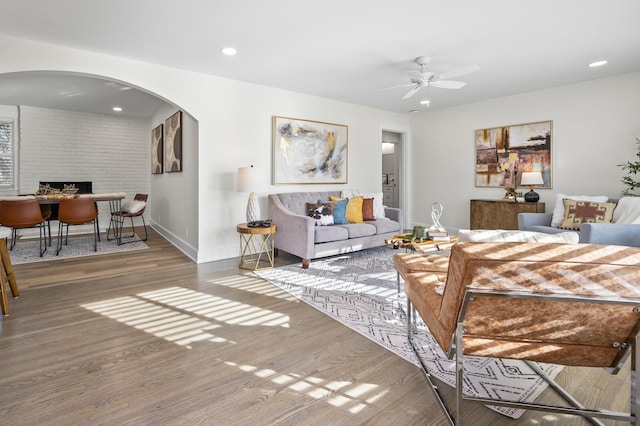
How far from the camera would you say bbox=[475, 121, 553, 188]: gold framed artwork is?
512cm

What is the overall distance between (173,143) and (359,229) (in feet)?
11.4

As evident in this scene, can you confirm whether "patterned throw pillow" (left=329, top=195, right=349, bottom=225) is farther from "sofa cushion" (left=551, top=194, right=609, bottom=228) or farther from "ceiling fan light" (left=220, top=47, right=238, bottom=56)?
"sofa cushion" (left=551, top=194, right=609, bottom=228)

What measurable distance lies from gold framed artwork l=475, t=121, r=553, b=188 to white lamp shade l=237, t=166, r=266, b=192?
404 centimetres

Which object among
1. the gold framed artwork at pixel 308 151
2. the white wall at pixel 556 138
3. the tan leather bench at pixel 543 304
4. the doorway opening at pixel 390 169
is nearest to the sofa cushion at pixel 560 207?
the white wall at pixel 556 138

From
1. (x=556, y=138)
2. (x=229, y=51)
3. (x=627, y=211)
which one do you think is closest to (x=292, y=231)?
(x=229, y=51)

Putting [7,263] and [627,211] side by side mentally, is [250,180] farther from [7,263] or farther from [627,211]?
[627,211]

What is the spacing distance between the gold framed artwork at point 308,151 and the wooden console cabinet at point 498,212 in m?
2.35

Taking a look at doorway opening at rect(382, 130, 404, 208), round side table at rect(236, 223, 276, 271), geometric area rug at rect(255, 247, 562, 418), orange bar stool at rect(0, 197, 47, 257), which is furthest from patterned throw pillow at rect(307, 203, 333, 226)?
doorway opening at rect(382, 130, 404, 208)

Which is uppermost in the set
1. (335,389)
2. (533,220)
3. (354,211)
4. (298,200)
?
(298,200)

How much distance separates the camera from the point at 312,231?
4.04 m

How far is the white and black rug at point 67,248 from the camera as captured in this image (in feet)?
14.9

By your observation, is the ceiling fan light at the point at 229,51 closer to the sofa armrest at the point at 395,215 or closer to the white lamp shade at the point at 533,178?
the sofa armrest at the point at 395,215

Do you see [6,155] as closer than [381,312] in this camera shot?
No

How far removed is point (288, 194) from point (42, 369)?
3362 mm
